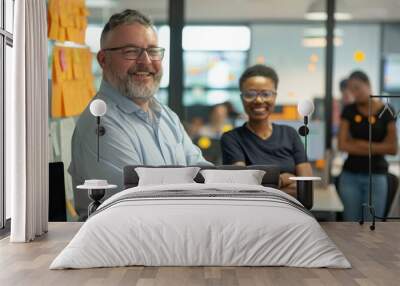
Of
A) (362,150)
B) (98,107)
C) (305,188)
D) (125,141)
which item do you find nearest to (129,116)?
(125,141)

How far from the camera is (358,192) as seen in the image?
7.70 m

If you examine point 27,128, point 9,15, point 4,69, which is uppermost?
point 9,15

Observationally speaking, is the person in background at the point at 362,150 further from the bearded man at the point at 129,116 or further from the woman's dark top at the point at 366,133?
the bearded man at the point at 129,116

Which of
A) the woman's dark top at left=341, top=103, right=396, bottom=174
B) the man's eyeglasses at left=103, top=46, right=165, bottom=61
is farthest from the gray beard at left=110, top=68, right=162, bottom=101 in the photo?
the woman's dark top at left=341, top=103, right=396, bottom=174

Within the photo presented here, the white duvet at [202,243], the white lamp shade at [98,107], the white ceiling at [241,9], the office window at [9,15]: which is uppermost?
the white ceiling at [241,9]

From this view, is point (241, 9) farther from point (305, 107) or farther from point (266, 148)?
point (266, 148)

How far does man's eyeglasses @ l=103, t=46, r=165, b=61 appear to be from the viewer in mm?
7660

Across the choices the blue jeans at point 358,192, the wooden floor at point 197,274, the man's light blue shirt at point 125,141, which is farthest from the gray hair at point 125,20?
the wooden floor at point 197,274

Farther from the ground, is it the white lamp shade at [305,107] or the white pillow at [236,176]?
the white lamp shade at [305,107]

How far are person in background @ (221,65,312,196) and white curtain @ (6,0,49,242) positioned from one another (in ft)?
7.27

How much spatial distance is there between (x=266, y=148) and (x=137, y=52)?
1752 millimetres

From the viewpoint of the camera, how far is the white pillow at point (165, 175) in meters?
6.82

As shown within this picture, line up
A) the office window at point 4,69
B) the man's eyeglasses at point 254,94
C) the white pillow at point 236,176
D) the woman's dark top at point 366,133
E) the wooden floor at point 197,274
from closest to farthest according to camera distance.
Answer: the wooden floor at point 197,274 < the office window at point 4,69 < the white pillow at point 236,176 < the woman's dark top at point 366,133 < the man's eyeglasses at point 254,94

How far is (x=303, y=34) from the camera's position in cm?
782
